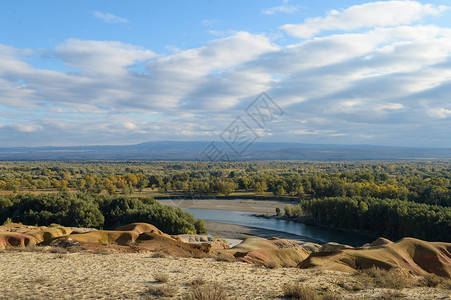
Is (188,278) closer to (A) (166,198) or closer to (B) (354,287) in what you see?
(B) (354,287)

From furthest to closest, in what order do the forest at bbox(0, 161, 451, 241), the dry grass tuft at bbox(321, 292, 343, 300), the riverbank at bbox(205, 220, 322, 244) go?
the riverbank at bbox(205, 220, 322, 244) → the forest at bbox(0, 161, 451, 241) → the dry grass tuft at bbox(321, 292, 343, 300)

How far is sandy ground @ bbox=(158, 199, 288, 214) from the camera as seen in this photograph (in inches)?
3034

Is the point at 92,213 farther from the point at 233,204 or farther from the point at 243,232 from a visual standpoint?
the point at 233,204

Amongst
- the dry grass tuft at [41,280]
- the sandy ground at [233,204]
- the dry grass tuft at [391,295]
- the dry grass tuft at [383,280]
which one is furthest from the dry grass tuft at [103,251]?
the sandy ground at [233,204]

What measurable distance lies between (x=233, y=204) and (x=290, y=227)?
2641 centimetres

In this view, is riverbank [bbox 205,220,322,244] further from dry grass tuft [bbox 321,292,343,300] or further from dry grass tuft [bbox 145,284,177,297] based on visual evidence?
dry grass tuft [bbox 145,284,177,297]

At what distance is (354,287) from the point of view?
44.0 ft

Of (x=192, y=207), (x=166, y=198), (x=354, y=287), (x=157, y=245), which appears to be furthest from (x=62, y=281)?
(x=166, y=198)

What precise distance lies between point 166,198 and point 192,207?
56.7 ft

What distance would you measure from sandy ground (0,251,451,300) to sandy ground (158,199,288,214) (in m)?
57.2

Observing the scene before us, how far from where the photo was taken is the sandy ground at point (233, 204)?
7707cm

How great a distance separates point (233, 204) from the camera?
84062 mm

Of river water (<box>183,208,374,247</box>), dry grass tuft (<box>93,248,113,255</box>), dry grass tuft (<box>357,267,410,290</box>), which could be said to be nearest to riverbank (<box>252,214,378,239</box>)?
river water (<box>183,208,374,247</box>)

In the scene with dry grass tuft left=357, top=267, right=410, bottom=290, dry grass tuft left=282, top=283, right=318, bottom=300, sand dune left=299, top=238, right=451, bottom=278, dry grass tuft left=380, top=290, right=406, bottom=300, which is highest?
dry grass tuft left=282, top=283, right=318, bottom=300
